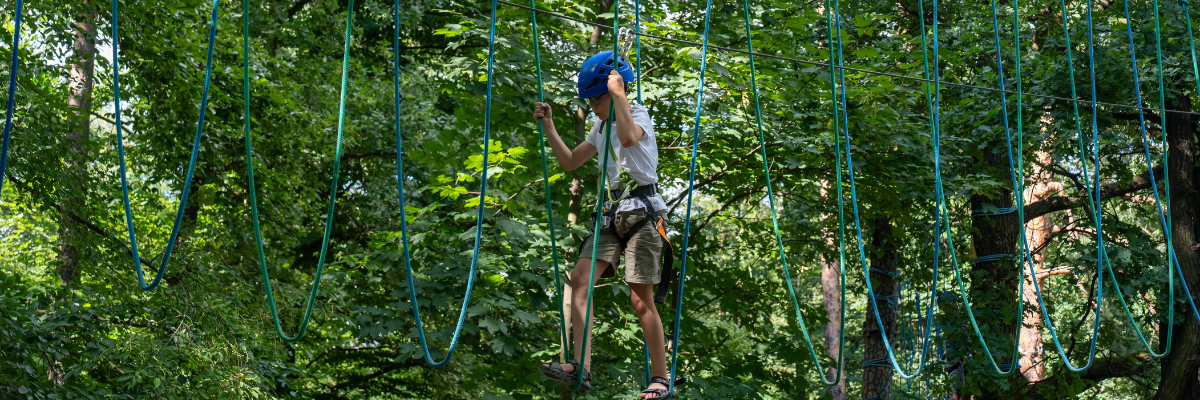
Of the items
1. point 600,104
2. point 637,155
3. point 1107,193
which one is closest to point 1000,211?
point 1107,193

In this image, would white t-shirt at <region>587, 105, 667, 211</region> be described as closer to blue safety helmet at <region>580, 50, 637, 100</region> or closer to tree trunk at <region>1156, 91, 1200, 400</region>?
blue safety helmet at <region>580, 50, 637, 100</region>

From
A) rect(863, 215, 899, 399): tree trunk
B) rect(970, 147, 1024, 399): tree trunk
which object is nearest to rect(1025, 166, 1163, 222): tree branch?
rect(970, 147, 1024, 399): tree trunk

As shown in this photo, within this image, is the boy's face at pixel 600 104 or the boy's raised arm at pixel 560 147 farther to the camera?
the boy's raised arm at pixel 560 147

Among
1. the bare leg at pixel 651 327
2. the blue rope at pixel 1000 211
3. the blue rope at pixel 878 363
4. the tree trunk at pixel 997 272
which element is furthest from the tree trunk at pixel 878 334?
the bare leg at pixel 651 327

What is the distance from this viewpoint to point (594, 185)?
5773mm

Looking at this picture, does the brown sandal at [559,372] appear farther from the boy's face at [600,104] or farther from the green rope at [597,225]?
the boy's face at [600,104]

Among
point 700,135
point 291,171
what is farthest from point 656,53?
point 291,171

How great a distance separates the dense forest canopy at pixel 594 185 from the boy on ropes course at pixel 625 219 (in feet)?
5.12

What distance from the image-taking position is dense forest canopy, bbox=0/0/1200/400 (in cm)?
520

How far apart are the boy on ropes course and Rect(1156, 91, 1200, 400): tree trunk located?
5020mm

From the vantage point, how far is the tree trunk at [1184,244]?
6.40 metres

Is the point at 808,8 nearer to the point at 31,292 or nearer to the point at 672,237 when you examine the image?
the point at 672,237

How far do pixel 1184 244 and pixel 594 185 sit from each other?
166 inches

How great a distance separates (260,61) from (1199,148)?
23.2 ft
